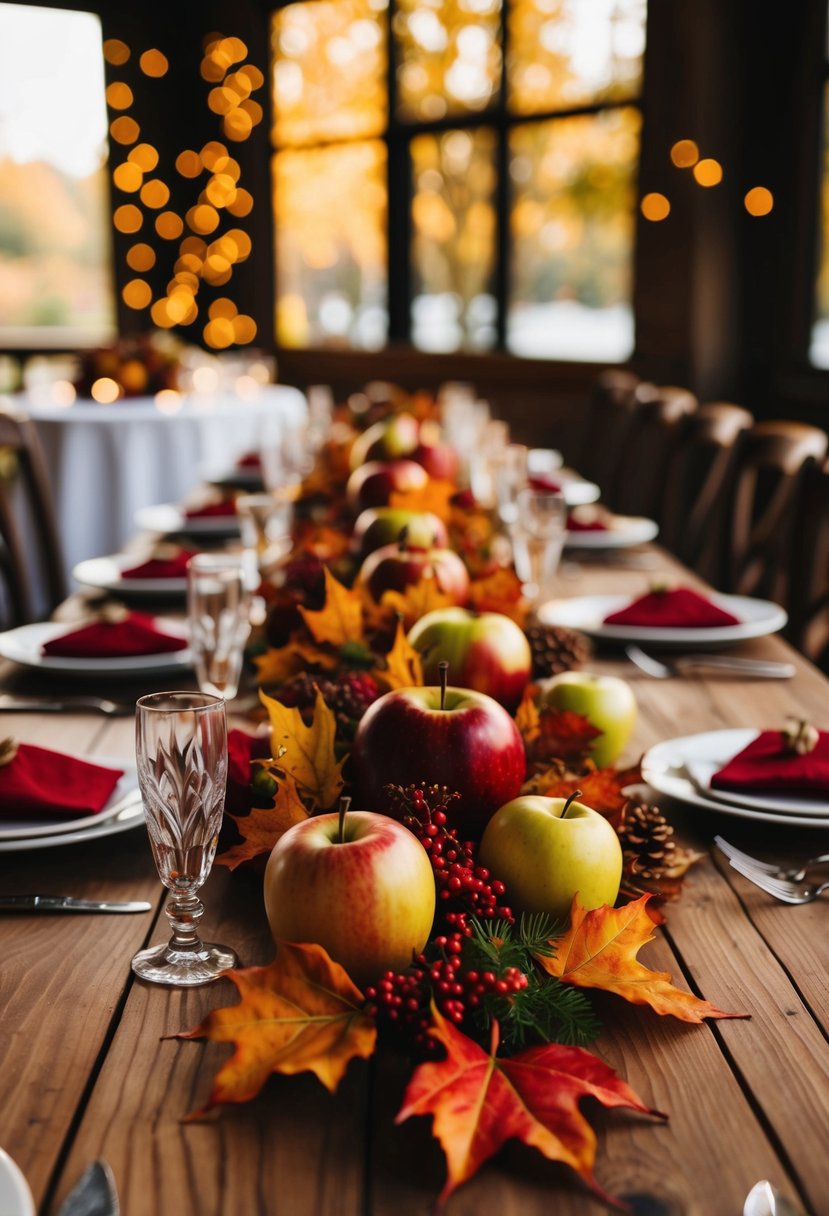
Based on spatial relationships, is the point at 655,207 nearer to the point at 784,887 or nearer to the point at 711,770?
the point at 711,770

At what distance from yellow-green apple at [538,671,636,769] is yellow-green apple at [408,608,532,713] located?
0.11 ft

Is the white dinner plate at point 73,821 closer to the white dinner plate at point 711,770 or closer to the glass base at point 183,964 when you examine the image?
the glass base at point 183,964

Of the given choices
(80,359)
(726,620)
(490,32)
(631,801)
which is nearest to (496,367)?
(490,32)

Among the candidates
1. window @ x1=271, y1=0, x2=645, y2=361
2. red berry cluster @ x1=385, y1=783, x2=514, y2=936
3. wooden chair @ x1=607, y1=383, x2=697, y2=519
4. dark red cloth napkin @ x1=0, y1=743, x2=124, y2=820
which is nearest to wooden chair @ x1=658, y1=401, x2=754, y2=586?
wooden chair @ x1=607, y1=383, x2=697, y2=519

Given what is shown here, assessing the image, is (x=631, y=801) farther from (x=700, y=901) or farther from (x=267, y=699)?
(x=267, y=699)

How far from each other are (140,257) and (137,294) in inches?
8.2

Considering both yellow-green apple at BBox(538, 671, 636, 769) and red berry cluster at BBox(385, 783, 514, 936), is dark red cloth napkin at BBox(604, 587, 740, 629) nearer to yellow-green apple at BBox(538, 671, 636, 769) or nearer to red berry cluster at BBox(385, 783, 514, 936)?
yellow-green apple at BBox(538, 671, 636, 769)

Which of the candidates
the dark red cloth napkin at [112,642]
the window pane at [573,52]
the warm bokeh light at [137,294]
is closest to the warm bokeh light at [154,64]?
the warm bokeh light at [137,294]

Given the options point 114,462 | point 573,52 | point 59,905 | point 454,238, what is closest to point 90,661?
point 59,905

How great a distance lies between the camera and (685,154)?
15.7 feet

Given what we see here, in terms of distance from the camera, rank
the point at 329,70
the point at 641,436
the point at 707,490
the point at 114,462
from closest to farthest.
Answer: the point at 707,490
the point at 641,436
the point at 114,462
the point at 329,70

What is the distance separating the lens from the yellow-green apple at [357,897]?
68 centimetres

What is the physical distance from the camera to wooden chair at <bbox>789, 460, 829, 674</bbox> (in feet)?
6.77

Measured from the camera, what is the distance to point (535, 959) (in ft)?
2.43
